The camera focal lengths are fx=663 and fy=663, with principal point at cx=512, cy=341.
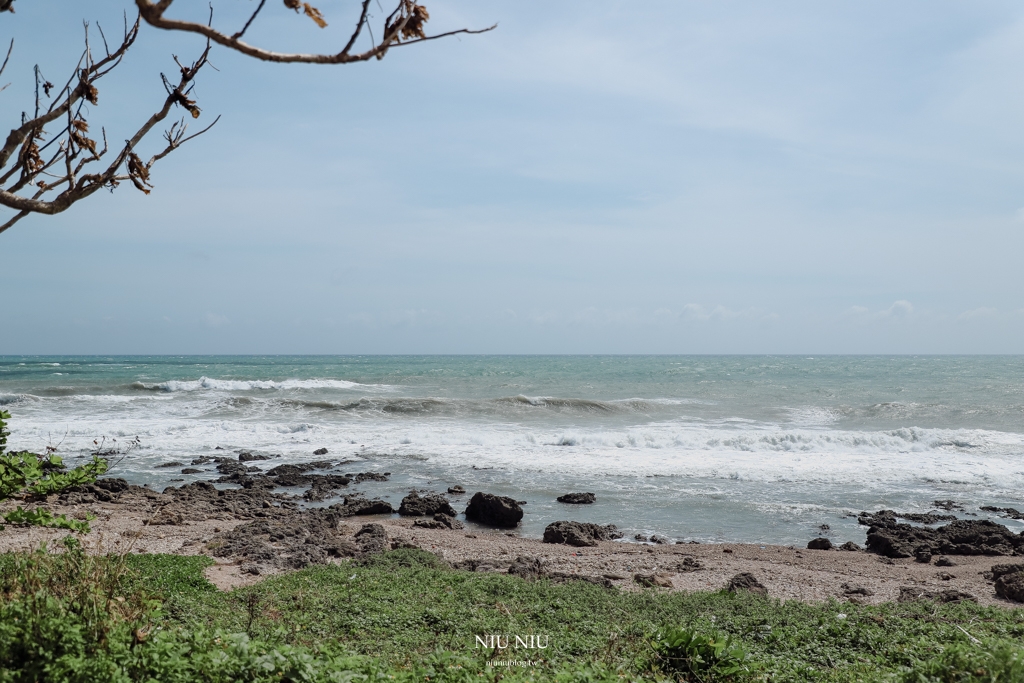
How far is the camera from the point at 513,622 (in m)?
6.05

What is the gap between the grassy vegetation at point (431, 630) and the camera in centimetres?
381

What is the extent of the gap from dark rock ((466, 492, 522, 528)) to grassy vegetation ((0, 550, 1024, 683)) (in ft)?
12.7

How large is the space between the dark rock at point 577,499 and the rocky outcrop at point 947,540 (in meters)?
4.94

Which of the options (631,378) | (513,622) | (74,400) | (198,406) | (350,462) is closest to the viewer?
(513,622)

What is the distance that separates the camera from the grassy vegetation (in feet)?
12.5

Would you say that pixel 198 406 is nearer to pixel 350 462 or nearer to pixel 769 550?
pixel 350 462

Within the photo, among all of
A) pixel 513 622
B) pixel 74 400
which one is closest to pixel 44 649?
pixel 513 622

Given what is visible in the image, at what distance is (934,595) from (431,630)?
6.17 meters

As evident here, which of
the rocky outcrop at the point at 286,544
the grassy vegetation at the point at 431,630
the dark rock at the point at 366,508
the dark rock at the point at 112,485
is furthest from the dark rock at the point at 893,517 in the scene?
the dark rock at the point at 112,485

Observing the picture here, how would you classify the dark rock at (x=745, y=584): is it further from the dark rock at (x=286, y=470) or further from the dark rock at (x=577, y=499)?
the dark rock at (x=286, y=470)

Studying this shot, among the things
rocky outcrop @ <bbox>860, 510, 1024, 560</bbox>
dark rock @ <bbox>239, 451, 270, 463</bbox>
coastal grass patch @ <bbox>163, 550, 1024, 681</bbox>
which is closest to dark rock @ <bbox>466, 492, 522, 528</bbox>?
coastal grass patch @ <bbox>163, 550, 1024, 681</bbox>

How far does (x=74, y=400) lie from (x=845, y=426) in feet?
114

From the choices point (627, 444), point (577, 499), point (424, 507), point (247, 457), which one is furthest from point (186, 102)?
point (627, 444)

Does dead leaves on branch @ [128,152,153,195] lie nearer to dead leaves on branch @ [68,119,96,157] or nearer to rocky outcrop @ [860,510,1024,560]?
dead leaves on branch @ [68,119,96,157]
